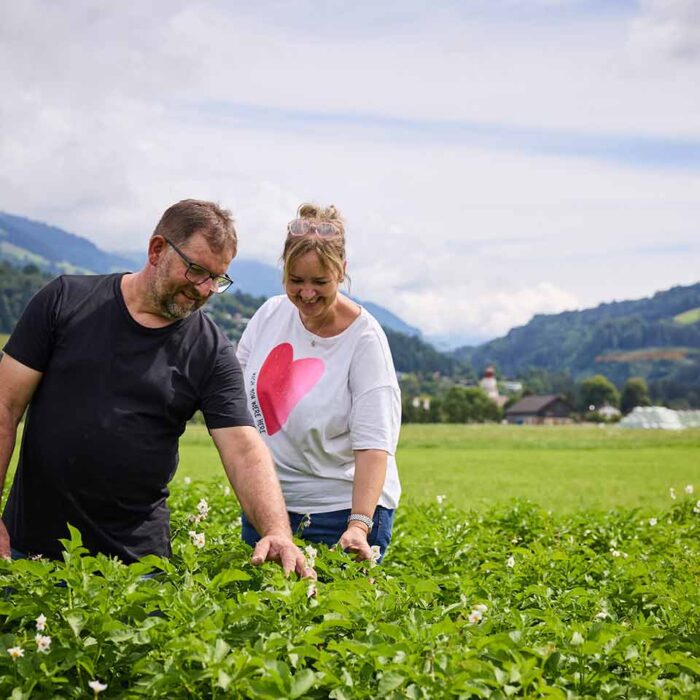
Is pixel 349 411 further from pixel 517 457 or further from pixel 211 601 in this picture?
pixel 517 457

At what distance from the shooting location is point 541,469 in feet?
88.1

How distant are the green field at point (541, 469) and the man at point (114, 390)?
686cm

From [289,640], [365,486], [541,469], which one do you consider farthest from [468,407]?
[289,640]

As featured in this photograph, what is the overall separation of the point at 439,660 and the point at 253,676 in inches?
20.8

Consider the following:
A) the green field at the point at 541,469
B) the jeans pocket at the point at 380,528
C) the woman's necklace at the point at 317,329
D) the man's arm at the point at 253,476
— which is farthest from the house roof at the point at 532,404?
the man's arm at the point at 253,476

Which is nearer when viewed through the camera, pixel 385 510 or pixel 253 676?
pixel 253 676

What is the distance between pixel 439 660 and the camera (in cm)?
289

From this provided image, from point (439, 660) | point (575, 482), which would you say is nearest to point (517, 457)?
point (575, 482)

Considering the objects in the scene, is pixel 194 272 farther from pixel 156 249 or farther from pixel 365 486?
pixel 365 486

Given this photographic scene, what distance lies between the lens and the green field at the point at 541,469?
18.7 meters

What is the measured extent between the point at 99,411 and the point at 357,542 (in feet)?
4.30

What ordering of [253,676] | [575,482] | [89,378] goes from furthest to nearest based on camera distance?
[575,482] → [89,378] → [253,676]

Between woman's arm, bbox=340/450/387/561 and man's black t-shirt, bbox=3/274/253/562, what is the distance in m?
0.90

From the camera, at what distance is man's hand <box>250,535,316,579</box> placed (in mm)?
3742
